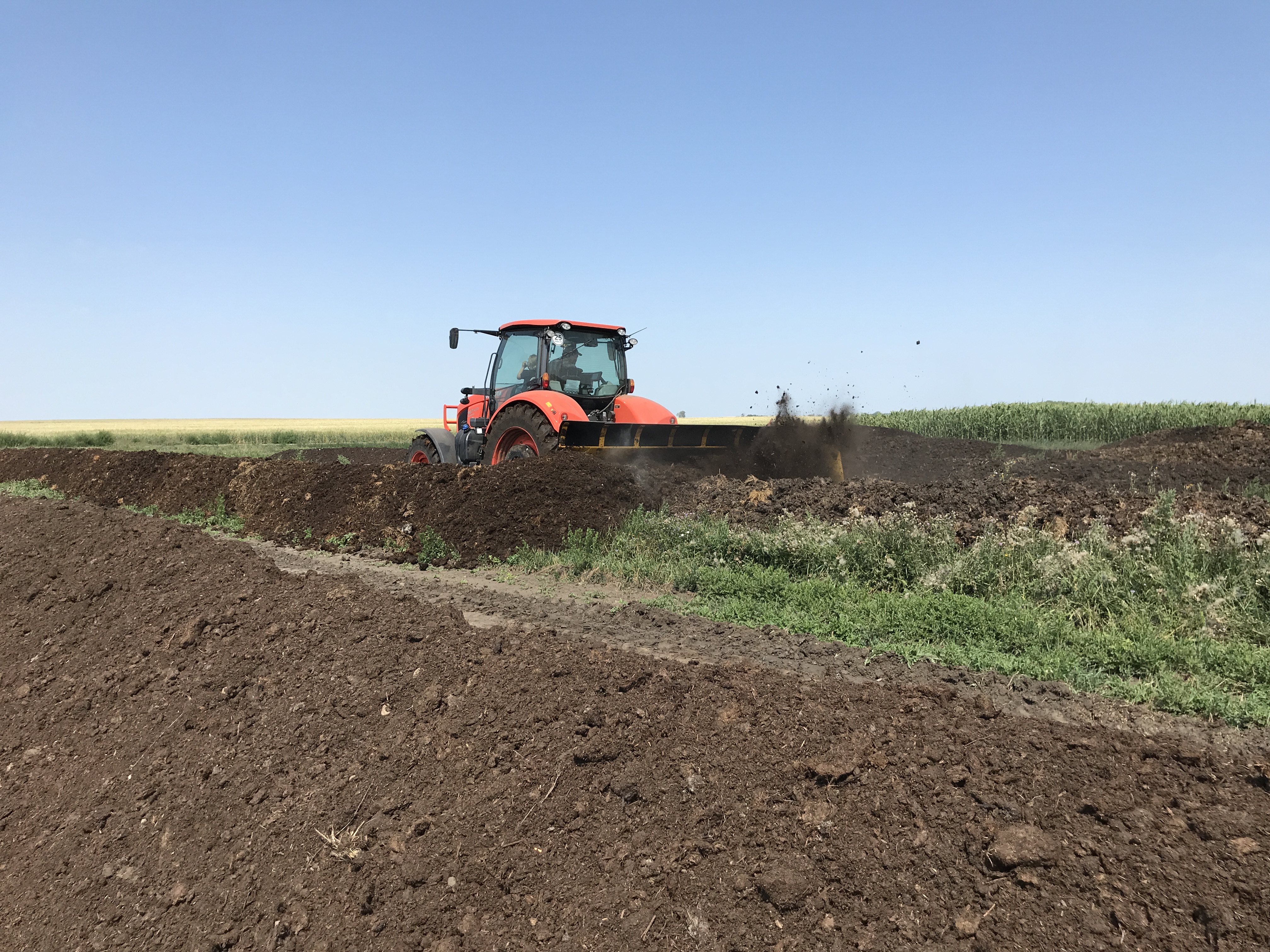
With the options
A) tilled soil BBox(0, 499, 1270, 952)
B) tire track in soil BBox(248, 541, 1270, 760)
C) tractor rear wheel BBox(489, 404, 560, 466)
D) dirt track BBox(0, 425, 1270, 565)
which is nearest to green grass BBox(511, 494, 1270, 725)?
tire track in soil BBox(248, 541, 1270, 760)

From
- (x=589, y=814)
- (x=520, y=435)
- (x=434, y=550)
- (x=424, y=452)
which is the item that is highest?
(x=520, y=435)

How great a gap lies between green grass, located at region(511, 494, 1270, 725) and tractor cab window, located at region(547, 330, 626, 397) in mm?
4032

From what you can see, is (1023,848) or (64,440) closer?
(1023,848)

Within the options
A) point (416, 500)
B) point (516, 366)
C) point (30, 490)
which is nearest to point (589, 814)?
A: point (416, 500)

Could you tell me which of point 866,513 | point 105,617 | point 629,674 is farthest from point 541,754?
point 866,513

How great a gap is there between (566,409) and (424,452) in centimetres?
408

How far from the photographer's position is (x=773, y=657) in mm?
5621

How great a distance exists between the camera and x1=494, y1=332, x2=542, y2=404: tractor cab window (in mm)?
11977

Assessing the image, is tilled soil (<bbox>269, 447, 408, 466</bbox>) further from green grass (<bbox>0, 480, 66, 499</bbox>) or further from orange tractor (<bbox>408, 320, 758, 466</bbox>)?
orange tractor (<bbox>408, 320, 758, 466</bbox>)

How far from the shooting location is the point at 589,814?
3.39 metres

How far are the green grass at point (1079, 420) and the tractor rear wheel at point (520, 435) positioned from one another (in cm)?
2077

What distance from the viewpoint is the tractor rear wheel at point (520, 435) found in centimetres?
1075

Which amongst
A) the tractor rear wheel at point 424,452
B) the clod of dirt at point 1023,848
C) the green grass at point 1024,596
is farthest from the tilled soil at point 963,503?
the clod of dirt at point 1023,848

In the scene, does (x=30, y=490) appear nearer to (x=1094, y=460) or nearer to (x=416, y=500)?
(x=416, y=500)
